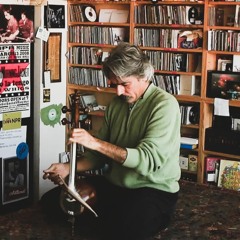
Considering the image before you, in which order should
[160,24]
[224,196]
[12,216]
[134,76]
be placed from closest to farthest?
1. [134,76]
2. [12,216]
3. [224,196]
4. [160,24]

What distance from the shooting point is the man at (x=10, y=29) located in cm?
430

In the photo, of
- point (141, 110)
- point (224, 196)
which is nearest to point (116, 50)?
point (141, 110)

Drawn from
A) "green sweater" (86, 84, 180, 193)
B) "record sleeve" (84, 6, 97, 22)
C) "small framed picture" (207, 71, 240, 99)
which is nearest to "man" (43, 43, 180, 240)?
"green sweater" (86, 84, 180, 193)

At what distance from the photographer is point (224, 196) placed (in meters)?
3.54

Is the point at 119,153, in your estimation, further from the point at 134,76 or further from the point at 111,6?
the point at 111,6

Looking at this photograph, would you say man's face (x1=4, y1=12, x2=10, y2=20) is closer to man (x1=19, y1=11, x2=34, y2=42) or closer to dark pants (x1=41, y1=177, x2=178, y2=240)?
man (x1=19, y1=11, x2=34, y2=42)

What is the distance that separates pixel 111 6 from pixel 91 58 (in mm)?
501

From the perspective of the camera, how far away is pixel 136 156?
100 inches

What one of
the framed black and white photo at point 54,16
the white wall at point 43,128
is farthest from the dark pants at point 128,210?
the framed black and white photo at point 54,16

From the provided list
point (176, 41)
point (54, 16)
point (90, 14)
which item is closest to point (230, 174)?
point (176, 41)

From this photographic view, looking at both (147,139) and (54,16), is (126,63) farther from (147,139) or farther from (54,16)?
(54,16)

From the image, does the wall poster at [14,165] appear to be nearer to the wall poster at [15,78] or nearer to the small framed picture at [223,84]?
the wall poster at [15,78]

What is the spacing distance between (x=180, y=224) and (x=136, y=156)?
610mm

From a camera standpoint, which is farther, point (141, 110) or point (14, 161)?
point (14, 161)
